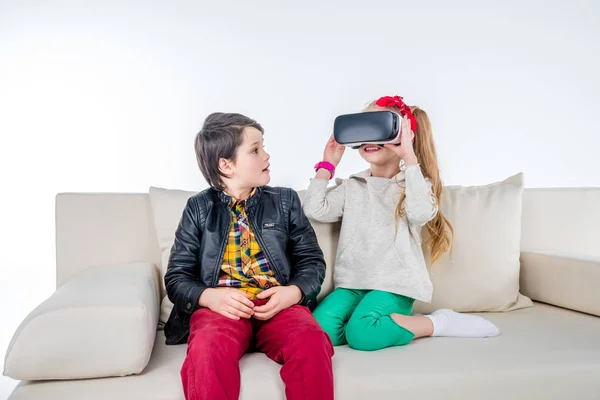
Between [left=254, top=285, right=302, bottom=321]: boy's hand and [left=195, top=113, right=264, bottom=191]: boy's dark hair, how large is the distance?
1.18 feet

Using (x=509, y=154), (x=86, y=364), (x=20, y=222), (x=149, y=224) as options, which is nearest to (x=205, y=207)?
(x=149, y=224)

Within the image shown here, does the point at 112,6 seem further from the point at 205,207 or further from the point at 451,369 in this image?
the point at 451,369

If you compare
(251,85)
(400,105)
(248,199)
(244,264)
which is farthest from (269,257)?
(251,85)

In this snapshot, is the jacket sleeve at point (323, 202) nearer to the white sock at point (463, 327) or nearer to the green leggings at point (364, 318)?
the green leggings at point (364, 318)

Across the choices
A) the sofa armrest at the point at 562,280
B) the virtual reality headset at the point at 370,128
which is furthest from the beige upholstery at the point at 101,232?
the sofa armrest at the point at 562,280

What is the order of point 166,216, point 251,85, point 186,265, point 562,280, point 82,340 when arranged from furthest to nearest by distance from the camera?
point 251,85 < point 562,280 < point 166,216 < point 186,265 < point 82,340

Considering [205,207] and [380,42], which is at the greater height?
[380,42]

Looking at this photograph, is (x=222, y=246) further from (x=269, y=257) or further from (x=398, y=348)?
(x=398, y=348)

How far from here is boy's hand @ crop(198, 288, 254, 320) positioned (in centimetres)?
147

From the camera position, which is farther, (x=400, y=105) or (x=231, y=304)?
(x=400, y=105)

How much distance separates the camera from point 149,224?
6.33 ft

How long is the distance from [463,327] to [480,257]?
1.11 ft

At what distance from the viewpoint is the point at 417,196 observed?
176 cm

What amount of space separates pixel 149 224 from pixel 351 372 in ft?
2.83
